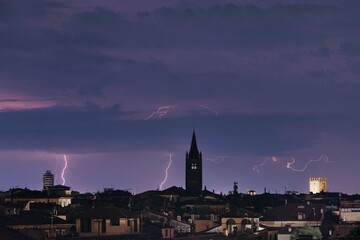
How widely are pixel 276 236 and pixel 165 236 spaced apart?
27.5 ft

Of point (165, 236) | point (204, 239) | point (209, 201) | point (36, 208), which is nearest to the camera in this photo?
point (204, 239)

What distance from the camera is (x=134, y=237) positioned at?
95.5m

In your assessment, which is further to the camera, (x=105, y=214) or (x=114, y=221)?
(x=105, y=214)

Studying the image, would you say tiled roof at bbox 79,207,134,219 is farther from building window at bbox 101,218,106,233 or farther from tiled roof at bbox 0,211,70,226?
tiled roof at bbox 0,211,70,226

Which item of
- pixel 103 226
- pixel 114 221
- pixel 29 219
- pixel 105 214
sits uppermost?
pixel 105 214

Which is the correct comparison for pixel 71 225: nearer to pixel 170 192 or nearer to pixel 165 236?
pixel 165 236

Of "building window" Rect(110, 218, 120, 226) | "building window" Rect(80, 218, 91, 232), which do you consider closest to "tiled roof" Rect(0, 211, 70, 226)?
"building window" Rect(80, 218, 91, 232)

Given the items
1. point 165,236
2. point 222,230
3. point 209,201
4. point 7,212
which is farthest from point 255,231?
point 209,201

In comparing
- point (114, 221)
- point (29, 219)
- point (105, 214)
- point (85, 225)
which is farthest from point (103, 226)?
point (29, 219)

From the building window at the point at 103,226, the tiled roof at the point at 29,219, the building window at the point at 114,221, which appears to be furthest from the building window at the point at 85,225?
the building window at the point at 114,221

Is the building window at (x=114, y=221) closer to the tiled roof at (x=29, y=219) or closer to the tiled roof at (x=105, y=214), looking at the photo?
the tiled roof at (x=105, y=214)

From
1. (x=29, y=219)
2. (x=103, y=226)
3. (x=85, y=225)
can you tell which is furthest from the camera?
(x=103, y=226)

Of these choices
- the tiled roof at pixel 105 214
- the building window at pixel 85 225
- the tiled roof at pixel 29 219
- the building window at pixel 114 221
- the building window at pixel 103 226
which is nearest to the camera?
the tiled roof at pixel 29 219

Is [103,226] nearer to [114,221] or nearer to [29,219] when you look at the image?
[114,221]
